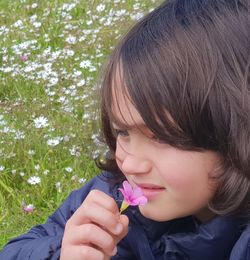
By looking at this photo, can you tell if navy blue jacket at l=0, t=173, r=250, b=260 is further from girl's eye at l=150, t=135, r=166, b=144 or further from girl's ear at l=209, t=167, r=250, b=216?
girl's eye at l=150, t=135, r=166, b=144

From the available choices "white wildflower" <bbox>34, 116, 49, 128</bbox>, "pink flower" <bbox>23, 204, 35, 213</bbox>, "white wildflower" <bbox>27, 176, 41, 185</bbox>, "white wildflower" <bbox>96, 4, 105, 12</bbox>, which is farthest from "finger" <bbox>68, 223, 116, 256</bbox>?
"white wildflower" <bbox>96, 4, 105, 12</bbox>

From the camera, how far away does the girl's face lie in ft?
4.20

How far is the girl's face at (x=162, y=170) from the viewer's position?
1.28m

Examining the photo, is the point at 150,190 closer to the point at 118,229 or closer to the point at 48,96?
the point at 118,229

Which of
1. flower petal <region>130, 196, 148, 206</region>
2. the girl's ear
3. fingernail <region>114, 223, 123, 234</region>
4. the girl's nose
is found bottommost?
the girl's ear

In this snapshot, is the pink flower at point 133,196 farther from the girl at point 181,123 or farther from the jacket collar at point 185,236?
the jacket collar at point 185,236

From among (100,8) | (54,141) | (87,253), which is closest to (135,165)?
(87,253)

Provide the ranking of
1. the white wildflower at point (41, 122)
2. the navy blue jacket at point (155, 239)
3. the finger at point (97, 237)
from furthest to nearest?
1. the white wildflower at point (41, 122)
2. the navy blue jacket at point (155, 239)
3. the finger at point (97, 237)

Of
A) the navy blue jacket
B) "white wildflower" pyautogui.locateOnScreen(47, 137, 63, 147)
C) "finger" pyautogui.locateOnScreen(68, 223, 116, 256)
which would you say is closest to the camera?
"finger" pyautogui.locateOnScreen(68, 223, 116, 256)

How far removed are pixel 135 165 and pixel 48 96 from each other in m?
1.70

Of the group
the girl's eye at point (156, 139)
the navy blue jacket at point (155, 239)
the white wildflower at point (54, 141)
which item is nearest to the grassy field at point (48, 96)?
the white wildflower at point (54, 141)

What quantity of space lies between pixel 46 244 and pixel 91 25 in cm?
224

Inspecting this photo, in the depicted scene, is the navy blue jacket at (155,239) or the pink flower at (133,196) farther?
the navy blue jacket at (155,239)

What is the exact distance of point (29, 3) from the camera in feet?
14.1
